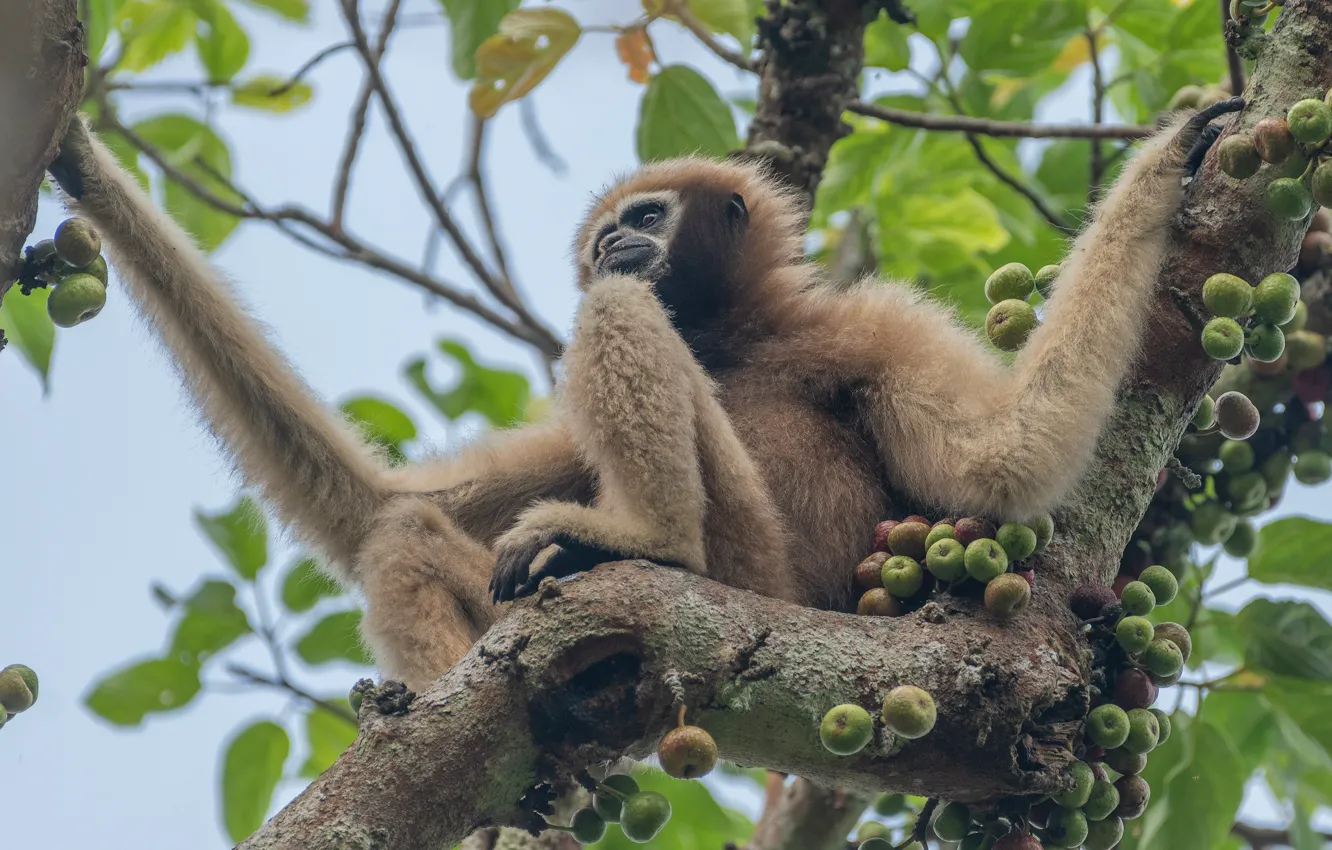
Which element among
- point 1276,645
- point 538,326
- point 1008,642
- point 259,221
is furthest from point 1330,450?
point 259,221

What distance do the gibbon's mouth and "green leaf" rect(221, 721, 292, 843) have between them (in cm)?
316

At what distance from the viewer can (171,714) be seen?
7676 mm

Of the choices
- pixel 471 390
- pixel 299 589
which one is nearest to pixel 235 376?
pixel 299 589

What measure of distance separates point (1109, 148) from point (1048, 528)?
4.78 meters

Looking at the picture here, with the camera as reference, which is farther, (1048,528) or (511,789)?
(1048,528)

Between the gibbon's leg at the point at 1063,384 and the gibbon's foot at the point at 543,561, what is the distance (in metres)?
1.42

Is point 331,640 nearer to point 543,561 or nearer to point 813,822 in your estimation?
point 813,822

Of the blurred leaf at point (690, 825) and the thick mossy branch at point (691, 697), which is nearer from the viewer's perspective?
the thick mossy branch at point (691, 697)

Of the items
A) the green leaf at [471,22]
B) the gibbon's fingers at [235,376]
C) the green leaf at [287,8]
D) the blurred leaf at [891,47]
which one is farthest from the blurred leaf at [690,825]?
the green leaf at [287,8]

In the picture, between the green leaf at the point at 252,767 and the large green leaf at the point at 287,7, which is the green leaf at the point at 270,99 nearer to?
the large green leaf at the point at 287,7

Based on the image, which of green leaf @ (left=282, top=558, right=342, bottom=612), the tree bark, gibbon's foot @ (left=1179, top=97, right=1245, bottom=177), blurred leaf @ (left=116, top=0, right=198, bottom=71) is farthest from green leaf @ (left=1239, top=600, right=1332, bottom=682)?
blurred leaf @ (left=116, top=0, right=198, bottom=71)

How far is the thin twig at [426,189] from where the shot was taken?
7.96m

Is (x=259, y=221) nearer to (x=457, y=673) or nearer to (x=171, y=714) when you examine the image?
(x=171, y=714)

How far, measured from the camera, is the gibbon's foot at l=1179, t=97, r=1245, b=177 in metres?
5.11
